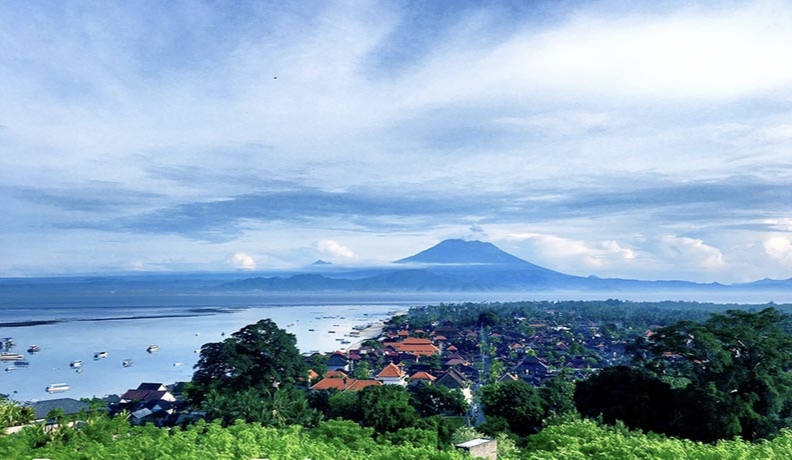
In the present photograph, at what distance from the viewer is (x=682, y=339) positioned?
46.8 feet

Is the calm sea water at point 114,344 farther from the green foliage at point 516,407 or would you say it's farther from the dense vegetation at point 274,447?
the dense vegetation at point 274,447

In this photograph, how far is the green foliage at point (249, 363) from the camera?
719 inches

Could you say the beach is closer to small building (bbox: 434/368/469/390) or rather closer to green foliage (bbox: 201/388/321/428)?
small building (bbox: 434/368/469/390)

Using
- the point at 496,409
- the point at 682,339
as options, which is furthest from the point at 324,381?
the point at 682,339

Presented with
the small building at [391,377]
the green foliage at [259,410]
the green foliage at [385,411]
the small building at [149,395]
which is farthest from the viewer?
the small building at [391,377]

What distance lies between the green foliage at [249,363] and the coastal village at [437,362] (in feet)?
4.68

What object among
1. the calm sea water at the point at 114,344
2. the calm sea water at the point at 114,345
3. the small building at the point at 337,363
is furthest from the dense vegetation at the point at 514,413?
the calm sea water at the point at 114,345

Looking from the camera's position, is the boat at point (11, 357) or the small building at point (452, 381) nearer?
the small building at point (452, 381)

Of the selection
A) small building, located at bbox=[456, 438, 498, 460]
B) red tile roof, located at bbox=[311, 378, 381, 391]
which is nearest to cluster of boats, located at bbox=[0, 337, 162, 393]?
red tile roof, located at bbox=[311, 378, 381, 391]

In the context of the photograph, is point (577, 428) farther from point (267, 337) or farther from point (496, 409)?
point (267, 337)

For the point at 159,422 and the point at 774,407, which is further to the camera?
the point at 159,422

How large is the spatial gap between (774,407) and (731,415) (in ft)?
3.55

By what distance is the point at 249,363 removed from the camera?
1875cm

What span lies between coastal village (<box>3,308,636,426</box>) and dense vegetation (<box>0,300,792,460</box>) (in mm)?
3676
